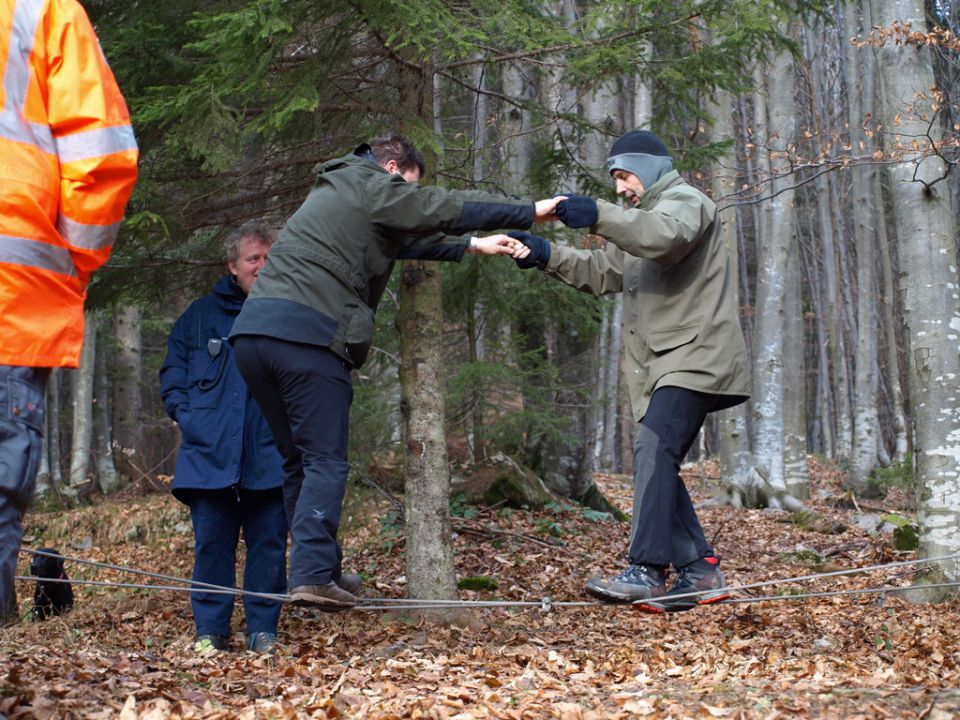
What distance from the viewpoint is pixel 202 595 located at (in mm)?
5609

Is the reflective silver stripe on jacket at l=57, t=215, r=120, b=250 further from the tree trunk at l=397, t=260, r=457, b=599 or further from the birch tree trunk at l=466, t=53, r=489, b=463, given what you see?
the birch tree trunk at l=466, t=53, r=489, b=463

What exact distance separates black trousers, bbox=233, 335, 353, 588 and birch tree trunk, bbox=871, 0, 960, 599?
4.48 meters

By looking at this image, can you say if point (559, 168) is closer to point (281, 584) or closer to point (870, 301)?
point (281, 584)

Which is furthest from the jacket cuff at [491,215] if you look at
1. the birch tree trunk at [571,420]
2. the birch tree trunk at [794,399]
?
the birch tree trunk at [794,399]

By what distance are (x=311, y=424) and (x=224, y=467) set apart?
118cm

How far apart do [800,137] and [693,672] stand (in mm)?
25799

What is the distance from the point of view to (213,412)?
566 cm

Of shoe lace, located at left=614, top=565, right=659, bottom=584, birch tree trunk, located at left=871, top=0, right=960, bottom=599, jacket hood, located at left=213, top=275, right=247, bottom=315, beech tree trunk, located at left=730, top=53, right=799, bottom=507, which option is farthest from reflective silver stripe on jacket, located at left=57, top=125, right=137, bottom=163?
beech tree trunk, located at left=730, top=53, right=799, bottom=507

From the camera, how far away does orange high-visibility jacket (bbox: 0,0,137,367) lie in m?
3.24

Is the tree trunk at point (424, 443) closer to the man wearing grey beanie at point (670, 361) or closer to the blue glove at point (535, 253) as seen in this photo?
the blue glove at point (535, 253)

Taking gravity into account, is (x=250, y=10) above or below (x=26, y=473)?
above

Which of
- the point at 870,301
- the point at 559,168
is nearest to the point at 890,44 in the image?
the point at 559,168

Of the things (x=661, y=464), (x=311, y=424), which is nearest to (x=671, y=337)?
(x=661, y=464)

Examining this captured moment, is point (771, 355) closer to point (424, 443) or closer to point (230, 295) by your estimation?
point (424, 443)
